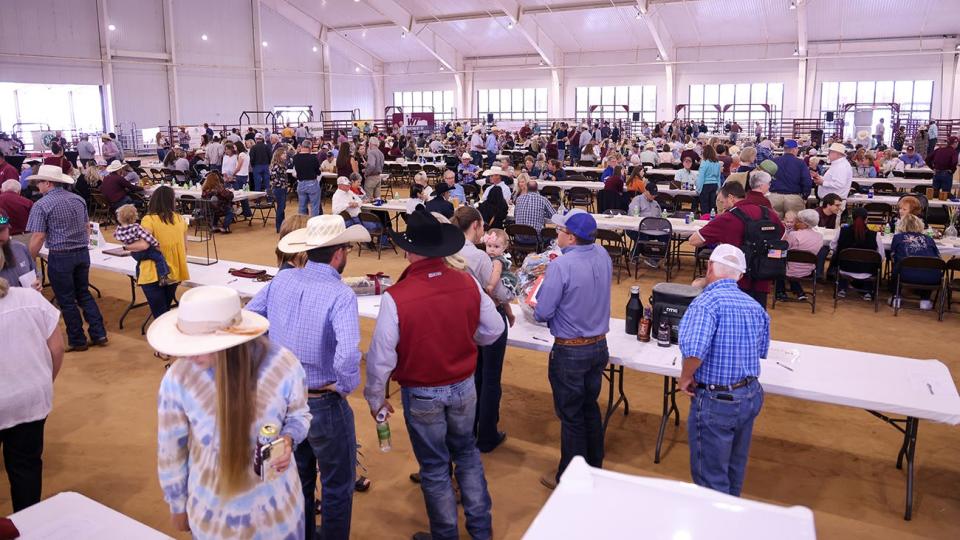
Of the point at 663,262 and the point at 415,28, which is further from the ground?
the point at 415,28

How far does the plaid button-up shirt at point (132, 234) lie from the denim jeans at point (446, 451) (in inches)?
147

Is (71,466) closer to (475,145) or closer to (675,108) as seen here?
(475,145)

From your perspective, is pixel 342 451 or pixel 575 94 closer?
pixel 342 451

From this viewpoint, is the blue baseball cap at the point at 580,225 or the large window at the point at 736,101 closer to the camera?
the blue baseball cap at the point at 580,225

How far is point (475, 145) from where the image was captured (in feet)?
68.3

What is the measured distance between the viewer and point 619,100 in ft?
109

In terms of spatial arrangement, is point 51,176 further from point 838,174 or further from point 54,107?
point 54,107

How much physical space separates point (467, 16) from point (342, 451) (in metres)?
28.1

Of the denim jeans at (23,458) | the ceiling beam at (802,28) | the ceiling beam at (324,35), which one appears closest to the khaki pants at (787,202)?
the denim jeans at (23,458)

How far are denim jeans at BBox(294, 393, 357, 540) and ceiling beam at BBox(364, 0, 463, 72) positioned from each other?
90.1 feet

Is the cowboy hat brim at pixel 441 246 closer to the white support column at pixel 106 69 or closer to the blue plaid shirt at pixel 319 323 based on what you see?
the blue plaid shirt at pixel 319 323

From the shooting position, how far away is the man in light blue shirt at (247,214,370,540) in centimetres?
303

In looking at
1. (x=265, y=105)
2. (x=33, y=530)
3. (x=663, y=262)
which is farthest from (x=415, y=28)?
(x=33, y=530)

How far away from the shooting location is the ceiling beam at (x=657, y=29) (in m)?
24.3
